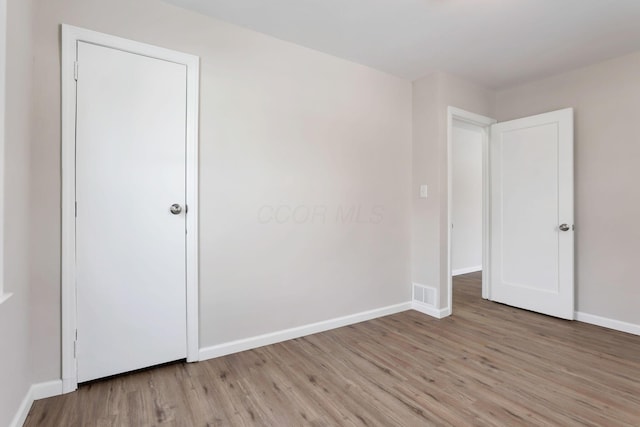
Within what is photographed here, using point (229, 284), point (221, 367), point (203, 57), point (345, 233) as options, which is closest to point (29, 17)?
point (203, 57)

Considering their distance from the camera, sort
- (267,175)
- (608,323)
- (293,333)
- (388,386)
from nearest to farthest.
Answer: (388,386)
(267,175)
(293,333)
(608,323)

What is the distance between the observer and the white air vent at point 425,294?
10.6ft

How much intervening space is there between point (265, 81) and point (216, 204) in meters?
1.08

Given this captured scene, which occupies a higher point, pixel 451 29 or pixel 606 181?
pixel 451 29

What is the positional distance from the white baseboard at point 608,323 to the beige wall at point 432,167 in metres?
1.32

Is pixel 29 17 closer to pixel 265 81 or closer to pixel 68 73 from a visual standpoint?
pixel 68 73

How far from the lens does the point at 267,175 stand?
8.31ft

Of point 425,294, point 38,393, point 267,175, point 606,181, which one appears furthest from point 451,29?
point 38,393

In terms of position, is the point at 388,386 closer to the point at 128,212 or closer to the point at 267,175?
the point at 267,175

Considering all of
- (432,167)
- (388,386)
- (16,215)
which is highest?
(432,167)

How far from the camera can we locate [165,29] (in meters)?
2.13

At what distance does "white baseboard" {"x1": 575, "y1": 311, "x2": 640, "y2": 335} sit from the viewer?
2.78 m

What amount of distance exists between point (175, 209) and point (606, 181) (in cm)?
385

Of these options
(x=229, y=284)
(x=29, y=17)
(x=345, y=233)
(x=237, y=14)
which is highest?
(x=237, y=14)
